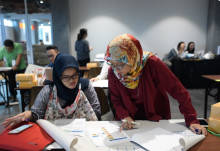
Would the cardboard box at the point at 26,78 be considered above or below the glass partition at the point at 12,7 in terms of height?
below

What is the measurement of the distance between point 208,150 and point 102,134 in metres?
0.57

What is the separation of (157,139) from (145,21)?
576cm

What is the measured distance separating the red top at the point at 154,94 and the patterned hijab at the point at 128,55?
0.17ft

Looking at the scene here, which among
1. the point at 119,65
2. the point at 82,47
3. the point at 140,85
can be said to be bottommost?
the point at 140,85

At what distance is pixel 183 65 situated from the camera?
16.1 feet

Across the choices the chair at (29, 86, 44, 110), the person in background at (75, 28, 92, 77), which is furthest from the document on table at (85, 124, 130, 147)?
the person in background at (75, 28, 92, 77)

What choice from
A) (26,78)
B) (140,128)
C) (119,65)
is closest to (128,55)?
(119,65)

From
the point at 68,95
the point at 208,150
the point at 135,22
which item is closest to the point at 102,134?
the point at 68,95

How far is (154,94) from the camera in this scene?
1.27 metres

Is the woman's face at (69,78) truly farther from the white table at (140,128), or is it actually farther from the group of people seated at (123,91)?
the white table at (140,128)

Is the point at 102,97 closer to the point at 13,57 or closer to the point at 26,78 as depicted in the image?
the point at 26,78

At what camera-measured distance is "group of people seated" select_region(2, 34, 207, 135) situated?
112 centimetres

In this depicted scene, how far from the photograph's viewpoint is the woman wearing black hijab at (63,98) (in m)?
1.32

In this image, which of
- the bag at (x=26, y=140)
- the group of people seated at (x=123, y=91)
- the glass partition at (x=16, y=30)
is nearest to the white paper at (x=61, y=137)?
the bag at (x=26, y=140)
